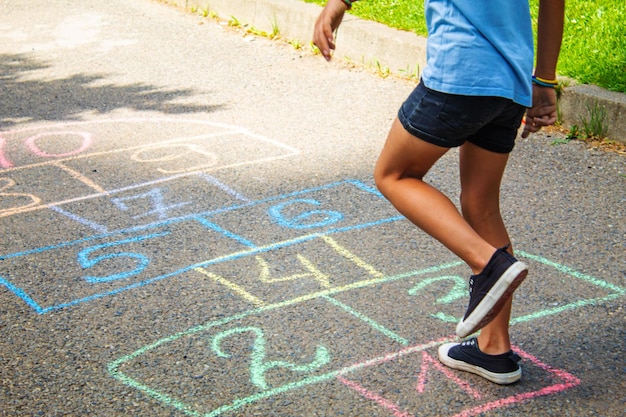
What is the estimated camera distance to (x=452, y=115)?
239 centimetres

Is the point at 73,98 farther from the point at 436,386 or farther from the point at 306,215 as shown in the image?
the point at 436,386

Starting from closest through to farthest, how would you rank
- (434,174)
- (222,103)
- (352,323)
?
(352,323) → (434,174) → (222,103)

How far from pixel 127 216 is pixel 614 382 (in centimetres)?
248

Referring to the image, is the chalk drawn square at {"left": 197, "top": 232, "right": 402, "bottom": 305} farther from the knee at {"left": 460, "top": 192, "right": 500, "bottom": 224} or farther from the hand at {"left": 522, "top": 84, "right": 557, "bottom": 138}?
the hand at {"left": 522, "top": 84, "right": 557, "bottom": 138}

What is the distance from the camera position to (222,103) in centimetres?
626

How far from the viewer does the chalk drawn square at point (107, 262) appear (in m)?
3.50

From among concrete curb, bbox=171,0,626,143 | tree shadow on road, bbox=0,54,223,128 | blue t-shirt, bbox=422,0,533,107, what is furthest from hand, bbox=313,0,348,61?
tree shadow on road, bbox=0,54,223,128

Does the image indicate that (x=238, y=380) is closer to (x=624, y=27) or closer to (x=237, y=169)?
(x=237, y=169)

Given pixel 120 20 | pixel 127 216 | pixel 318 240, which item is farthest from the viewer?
pixel 120 20

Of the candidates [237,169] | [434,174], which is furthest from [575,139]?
[237,169]

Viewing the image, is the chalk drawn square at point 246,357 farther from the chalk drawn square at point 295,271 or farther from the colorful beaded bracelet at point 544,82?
the colorful beaded bracelet at point 544,82

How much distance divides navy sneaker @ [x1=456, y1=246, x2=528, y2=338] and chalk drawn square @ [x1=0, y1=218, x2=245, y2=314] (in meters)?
1.58

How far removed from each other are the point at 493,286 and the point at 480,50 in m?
0.66

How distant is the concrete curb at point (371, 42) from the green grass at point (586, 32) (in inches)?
5.5
